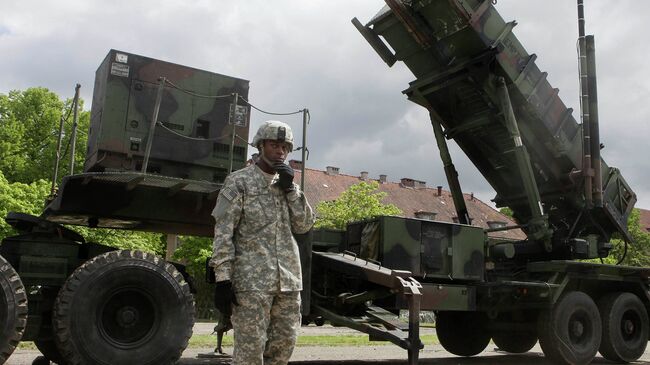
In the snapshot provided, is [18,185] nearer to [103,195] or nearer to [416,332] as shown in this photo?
[103,195]

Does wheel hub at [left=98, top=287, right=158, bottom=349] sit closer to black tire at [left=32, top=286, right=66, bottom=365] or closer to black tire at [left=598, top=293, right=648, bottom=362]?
black tire at [left=32, top=286, right=66, bottom=365]

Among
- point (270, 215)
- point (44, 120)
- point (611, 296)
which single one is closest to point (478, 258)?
point (611, 296)

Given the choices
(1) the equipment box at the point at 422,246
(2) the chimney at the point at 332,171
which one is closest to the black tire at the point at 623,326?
(1) the equipment box at the point at 422,246

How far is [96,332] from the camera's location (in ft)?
16.8

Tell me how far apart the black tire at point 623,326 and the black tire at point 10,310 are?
699cm

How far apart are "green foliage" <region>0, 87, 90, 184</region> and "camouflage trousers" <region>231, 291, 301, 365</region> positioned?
21.6 m

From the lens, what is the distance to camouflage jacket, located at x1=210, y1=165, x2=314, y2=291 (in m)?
3.37

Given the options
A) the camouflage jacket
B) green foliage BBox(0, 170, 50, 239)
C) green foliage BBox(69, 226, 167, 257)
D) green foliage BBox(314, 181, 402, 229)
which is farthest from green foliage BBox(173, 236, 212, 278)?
the camouflage jacket

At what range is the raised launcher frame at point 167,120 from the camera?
600 centimetres

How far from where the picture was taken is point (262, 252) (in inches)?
136

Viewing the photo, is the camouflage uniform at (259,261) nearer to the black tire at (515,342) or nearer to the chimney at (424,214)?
the black tire at (515,342)

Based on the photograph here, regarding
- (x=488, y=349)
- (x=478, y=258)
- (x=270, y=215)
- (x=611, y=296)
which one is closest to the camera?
(x=270, y=215)

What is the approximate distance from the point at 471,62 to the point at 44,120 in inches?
894

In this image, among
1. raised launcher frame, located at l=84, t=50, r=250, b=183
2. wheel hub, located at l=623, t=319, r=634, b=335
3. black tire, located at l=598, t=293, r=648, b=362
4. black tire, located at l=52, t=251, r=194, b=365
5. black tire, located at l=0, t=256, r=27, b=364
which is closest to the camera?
black tire, located at l=0, t=256, r=27, b=364
